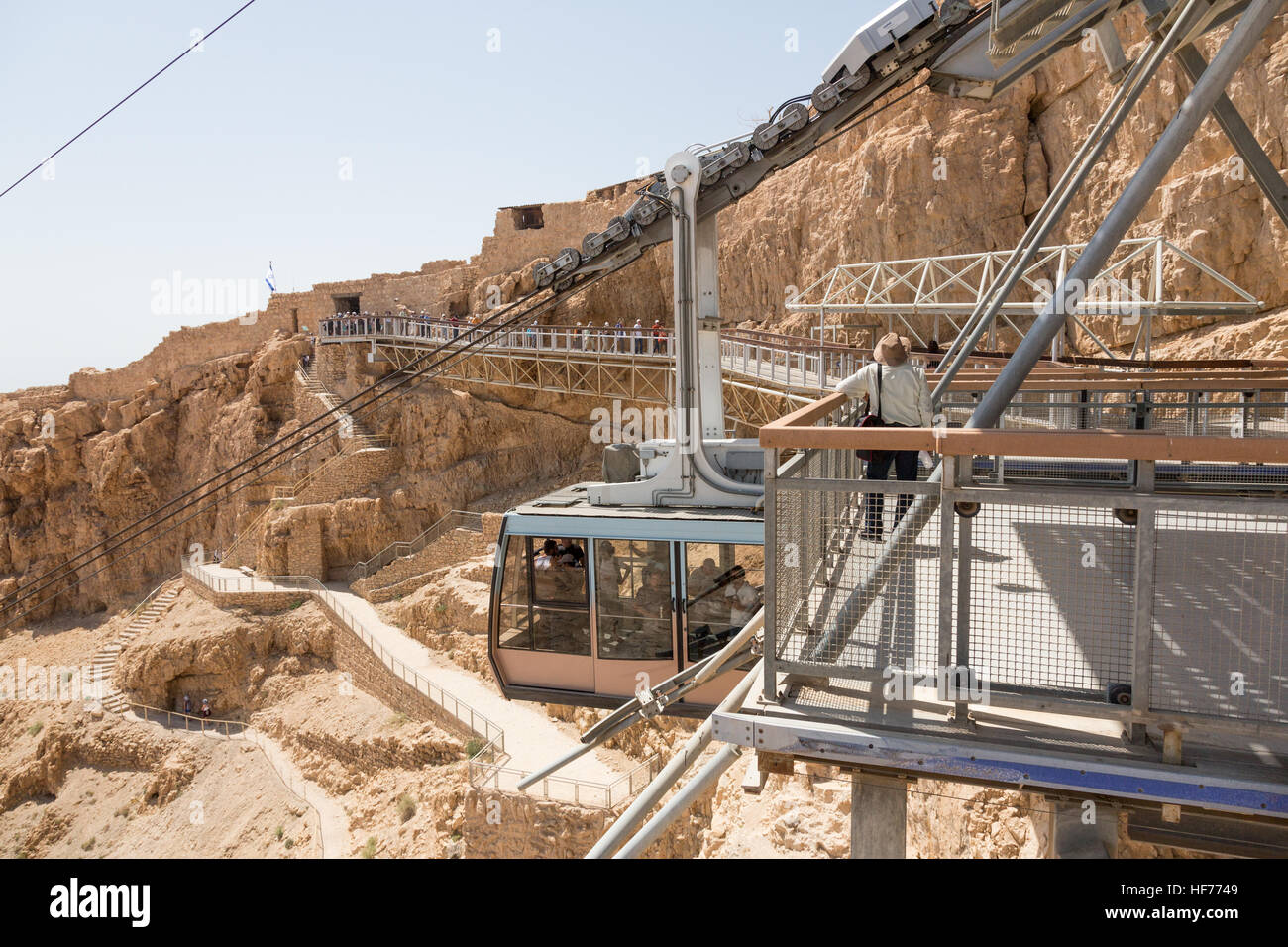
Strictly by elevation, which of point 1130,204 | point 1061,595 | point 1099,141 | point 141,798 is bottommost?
point 141,798

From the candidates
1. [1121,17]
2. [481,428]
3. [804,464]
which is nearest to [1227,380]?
[804,464]

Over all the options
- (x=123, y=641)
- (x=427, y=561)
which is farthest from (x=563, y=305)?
(x=123, y=641)

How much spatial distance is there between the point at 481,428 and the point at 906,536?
2537 cm

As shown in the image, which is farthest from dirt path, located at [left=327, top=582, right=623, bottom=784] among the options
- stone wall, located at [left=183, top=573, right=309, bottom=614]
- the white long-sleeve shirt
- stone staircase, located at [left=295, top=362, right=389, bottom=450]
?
stone staircase, located at [left=295, top=362, right=389, bottom=450]

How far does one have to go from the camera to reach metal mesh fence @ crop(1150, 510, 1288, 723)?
2.96 meters

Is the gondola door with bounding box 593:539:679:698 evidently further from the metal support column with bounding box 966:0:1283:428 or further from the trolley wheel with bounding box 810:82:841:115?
the trolley wheel with bounding box 810:82:841:115

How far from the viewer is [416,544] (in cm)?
2512

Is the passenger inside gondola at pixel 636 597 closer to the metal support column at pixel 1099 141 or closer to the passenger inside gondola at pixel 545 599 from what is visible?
the passenger inside gondola at pixel 545 599

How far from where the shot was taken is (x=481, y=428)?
27.8 metres

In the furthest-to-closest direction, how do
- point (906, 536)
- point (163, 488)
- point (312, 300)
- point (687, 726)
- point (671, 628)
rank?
point (312, 300) → point (163, 488) → point (687, 726) → point (671, 628) → point (906, 536)

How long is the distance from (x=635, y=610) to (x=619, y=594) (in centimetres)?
19

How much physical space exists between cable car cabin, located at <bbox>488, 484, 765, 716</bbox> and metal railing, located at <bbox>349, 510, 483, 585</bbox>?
1763 cm

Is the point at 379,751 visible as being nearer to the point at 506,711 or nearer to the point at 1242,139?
the point at 506,711
